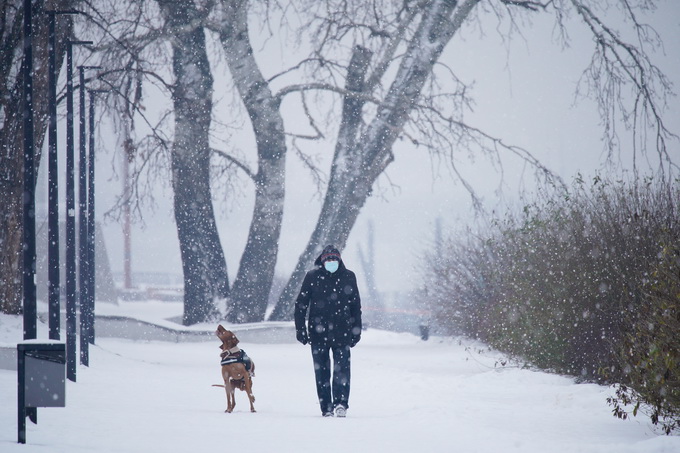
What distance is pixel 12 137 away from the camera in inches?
677

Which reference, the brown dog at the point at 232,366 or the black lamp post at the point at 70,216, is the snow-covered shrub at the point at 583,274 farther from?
the black lamp post at the point at 70,216

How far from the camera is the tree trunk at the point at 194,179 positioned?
23.3 m

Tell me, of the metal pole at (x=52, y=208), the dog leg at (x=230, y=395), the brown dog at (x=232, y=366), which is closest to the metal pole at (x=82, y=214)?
the metal pole at (x=52, y=208)

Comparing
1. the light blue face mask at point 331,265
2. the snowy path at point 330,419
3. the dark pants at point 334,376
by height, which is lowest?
the snowy path at point 330,419

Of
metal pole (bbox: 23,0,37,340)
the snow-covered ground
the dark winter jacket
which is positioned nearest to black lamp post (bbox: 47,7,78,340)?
the snow-covered ground

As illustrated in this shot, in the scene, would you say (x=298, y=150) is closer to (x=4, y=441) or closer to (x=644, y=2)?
(x=644, y=2)

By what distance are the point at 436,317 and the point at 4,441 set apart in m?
18.3

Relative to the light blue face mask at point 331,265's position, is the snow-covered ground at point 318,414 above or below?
below

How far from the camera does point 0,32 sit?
16828 mm

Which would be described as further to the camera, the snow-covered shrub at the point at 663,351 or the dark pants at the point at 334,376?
the dark pants at the point at 334,376

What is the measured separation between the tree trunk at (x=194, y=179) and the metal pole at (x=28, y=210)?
47.7 ft

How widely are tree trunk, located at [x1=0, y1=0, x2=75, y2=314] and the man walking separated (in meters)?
9.60

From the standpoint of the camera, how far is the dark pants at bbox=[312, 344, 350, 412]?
9375mm

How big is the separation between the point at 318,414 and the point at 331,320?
1243mm
